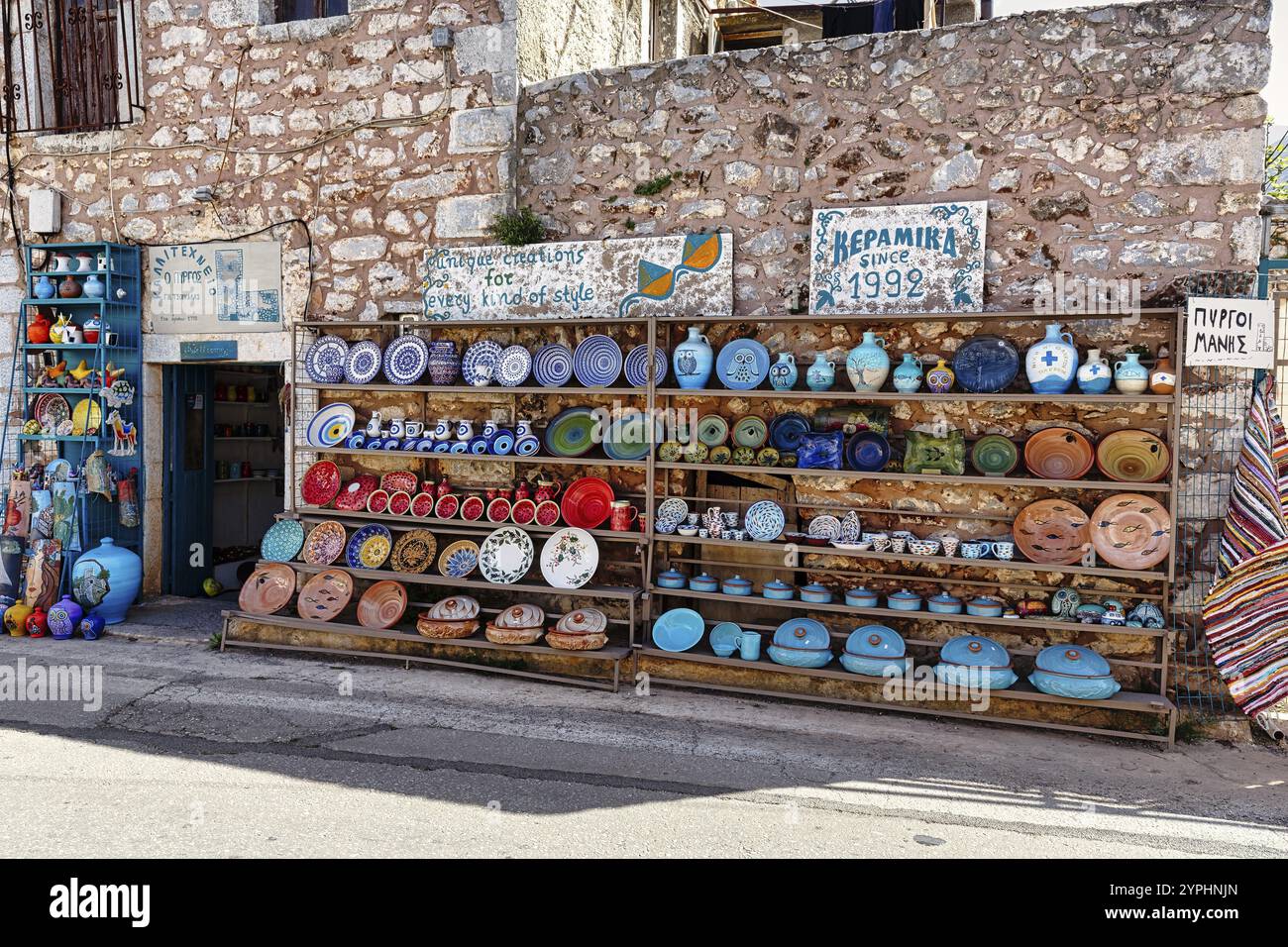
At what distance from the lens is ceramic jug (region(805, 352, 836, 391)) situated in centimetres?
468

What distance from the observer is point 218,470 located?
7363 millimetres

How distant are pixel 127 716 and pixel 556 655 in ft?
7.14

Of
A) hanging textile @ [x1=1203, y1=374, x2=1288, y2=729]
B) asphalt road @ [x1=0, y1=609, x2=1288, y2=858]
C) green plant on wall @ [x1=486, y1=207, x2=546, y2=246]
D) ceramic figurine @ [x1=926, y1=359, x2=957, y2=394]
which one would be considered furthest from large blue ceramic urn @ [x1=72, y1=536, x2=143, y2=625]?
hanging textile @ [x1=1203, y1=374, x2=1288, y2=729]

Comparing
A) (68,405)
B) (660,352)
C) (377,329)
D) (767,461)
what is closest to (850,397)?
(767,461)

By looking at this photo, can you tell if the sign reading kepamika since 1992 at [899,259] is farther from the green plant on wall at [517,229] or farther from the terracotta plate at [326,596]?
the terracotta plate at [326,596]

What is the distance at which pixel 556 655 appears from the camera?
16.3 ft

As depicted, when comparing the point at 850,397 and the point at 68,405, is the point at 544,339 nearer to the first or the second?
the point at 850,397

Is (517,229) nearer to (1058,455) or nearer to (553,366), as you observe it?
(553,366)

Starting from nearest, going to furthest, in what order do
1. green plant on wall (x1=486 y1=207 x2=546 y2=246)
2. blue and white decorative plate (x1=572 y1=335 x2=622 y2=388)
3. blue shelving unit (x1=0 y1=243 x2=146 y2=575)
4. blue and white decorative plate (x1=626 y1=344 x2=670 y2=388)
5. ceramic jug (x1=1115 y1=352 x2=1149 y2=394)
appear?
ceramic jug (x1=1115 y1=352 x2=1149 y2=394), blue and white decorative plate (x1=626 y1=344 x2=670 y2=388), blue and white decorative plate (x1=572 y1=335 x2=622 y2=388), green plant on wall (x1=486 y1=207 x2=546 y2=246), blue shelving unit (x1=0 y1=243 x2=146 y2=575)

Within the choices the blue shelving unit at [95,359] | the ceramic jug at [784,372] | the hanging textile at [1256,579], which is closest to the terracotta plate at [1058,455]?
the hanging textile at [1256,579]

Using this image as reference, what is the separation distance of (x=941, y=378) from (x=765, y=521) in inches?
47.7

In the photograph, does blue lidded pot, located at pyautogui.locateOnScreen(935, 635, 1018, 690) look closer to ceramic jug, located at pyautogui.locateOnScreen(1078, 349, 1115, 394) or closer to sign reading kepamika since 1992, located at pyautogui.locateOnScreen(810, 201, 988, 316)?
ceramic jug, located at pyautogui.locateOnScreen(1078, 349, 1115, 394)

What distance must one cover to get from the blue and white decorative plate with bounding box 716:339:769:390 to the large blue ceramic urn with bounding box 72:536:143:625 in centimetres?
444

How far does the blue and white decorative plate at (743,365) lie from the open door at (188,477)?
14.3 feet
